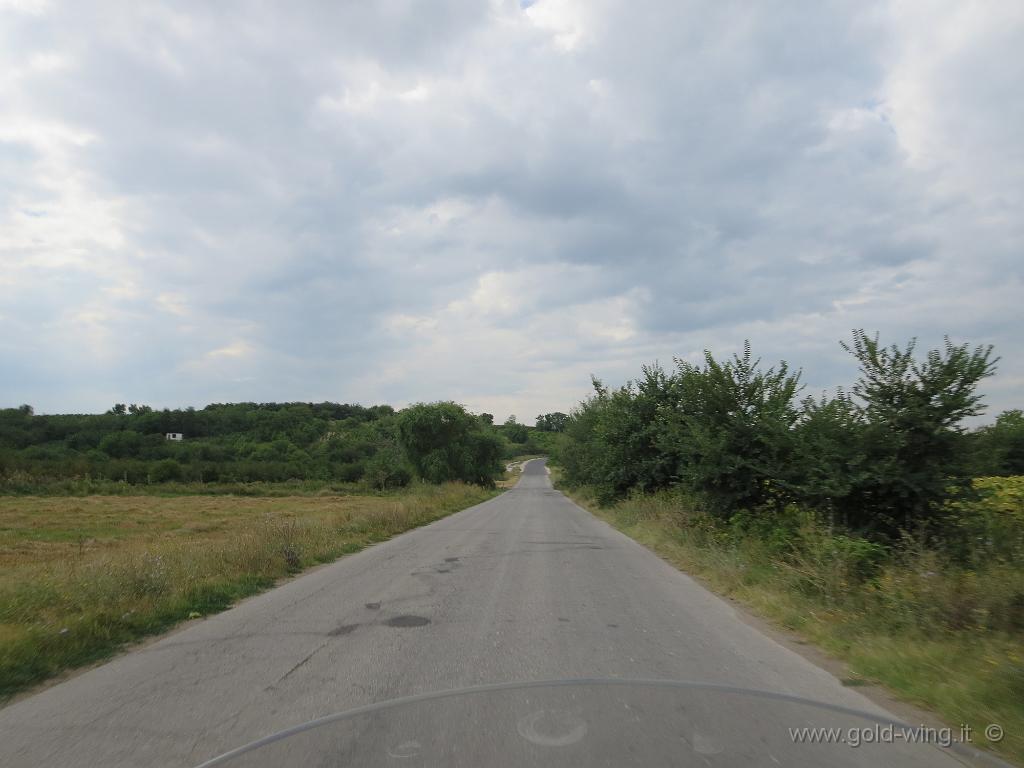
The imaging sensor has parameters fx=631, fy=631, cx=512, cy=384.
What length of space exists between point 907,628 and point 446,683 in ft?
15.6

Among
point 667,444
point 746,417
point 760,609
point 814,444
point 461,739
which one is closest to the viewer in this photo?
point 461,739

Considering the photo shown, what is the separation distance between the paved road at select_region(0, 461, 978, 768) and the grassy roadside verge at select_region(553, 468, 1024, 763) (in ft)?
1.65

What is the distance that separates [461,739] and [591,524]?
20.9 metres

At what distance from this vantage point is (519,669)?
5523 mm

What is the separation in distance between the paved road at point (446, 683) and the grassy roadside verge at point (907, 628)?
0.50m

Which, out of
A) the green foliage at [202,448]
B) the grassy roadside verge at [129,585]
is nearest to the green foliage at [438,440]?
the green foliage at [202,448]

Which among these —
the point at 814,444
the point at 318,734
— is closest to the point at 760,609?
the point at 814,444

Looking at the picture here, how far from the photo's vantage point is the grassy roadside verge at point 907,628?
4.54 m

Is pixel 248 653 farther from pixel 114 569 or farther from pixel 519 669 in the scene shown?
pixel 114 569

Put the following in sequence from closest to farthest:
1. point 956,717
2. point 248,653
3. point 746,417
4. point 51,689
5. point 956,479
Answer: point 956,717
point 51,689
point 248,653
point 956,479
point 746,417

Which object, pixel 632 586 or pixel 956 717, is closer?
pixel 956 717

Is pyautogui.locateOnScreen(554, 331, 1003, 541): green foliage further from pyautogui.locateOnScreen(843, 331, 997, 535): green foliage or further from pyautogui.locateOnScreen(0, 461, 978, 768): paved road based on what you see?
pyautogui.locateOnScreen(0, 461, 978, 768): paved road

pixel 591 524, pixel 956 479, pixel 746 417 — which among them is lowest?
pixel 591 524

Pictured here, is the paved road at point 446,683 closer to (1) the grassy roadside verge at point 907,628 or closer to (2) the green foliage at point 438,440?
(1) the grassy roadside verge at point 907,628
